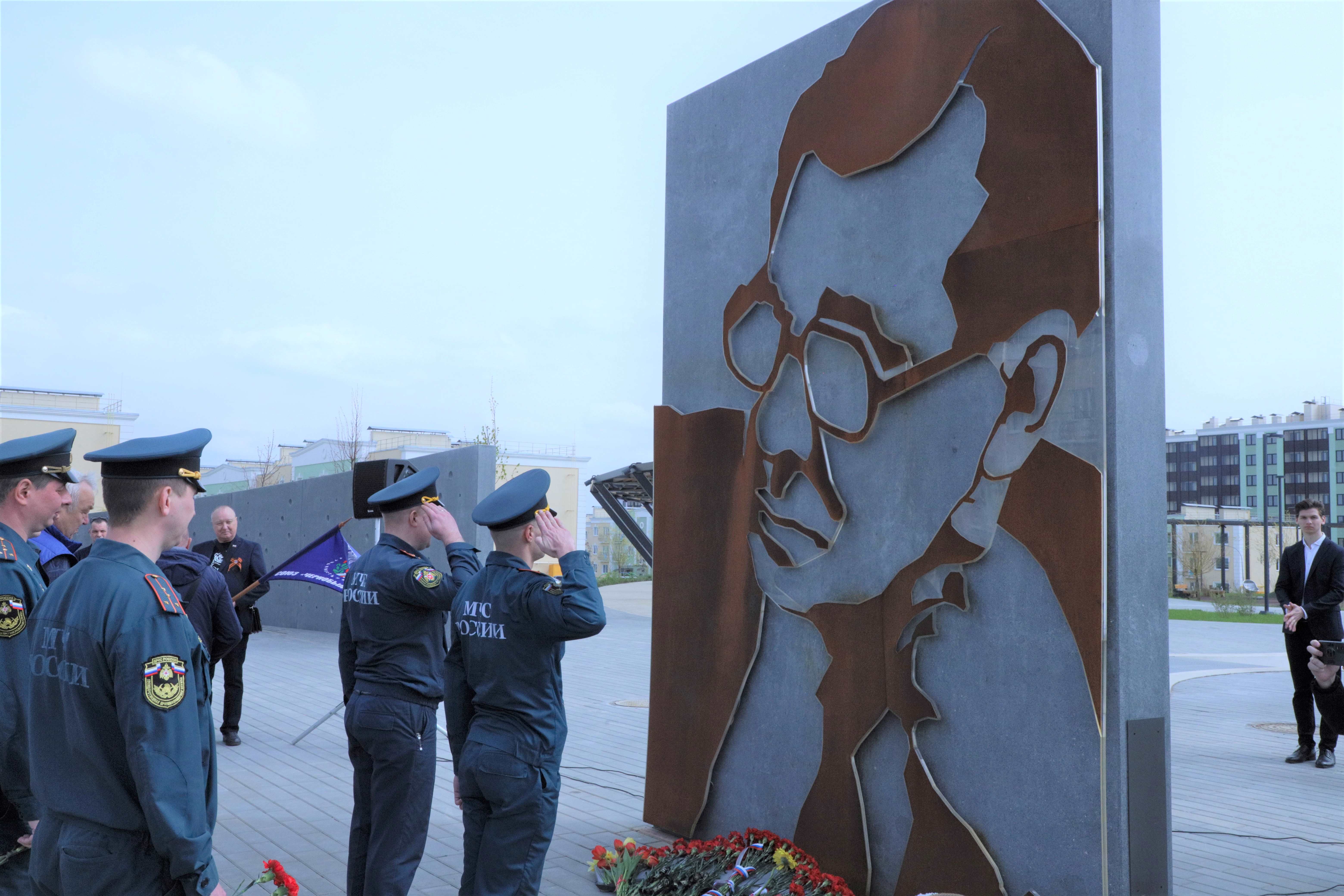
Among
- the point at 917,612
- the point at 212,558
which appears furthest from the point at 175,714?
the point at 212,558

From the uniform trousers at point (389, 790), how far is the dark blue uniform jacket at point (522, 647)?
0.46 metres

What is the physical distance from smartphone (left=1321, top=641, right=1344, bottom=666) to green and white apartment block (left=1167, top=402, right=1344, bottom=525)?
91197 millimetres

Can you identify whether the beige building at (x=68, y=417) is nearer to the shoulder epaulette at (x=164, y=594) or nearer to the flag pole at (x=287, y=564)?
the flag pole at (x=287, y=564)

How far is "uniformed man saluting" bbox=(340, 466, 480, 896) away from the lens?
4.37 metres

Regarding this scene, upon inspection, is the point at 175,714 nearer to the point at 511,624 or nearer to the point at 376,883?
the point at 511,624

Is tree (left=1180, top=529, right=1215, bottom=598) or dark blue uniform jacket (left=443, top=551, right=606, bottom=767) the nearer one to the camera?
dark blue uniform jacket (left=443, top=551, right=606, bottom=767)

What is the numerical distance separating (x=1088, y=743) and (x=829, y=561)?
4.85ft

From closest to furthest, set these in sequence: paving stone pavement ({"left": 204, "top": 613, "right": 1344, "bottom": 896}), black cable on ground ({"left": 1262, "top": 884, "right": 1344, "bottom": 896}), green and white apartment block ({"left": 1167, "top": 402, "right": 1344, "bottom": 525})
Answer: black cable on ground ({"left": 1262, "top": 884, "right": 1344, "bottom": 896}), paving stone pavement ({"left": 204, "top": 613, "right": 1344, "bottom": 896}), green and white apartment block ({"left": 1167, "top": 402, "right": 1344, "bottom": 525})

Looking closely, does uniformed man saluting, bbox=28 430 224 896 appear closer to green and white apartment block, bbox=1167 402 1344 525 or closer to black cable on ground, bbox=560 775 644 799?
black cable on ground, bbox=560 775 644 799

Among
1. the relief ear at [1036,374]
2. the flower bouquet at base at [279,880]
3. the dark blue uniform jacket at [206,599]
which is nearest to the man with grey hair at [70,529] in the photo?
the dark blue uniform jacket at [206,599]

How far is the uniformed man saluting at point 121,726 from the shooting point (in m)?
2.54

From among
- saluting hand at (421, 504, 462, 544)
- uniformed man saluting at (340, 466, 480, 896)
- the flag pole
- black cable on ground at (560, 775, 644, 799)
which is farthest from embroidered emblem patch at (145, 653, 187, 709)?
the flag pole

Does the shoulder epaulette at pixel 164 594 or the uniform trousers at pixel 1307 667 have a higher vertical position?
the shoulder epaulette at pixel 164 594

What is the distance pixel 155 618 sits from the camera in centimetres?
264
